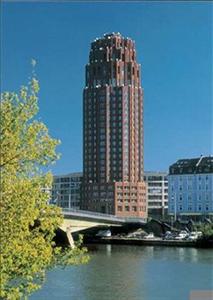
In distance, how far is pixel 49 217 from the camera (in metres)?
4.58

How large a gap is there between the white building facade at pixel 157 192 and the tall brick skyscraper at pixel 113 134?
10.4 metres

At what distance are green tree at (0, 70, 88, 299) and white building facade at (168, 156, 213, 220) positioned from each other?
54.3 metres

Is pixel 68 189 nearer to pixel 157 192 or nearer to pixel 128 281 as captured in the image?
pixel 157 192

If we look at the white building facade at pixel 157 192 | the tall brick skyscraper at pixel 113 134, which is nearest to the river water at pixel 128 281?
the tall brick skyscraper at pixel 113 134

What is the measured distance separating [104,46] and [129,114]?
8.49 metres

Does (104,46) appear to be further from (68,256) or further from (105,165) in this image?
(68,256)

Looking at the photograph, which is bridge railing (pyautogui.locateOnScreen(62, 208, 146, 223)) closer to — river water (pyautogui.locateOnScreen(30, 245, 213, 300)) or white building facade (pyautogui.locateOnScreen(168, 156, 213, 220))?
river water (pyautogui.locateOnScreen(30, 245, 213, 300))

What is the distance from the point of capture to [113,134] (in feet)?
210

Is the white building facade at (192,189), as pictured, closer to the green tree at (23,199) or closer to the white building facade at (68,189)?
the white building facade at (68,189)

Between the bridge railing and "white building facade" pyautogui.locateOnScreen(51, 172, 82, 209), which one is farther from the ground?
"white building facade" pyautogui.locateOnScreen(51, 172, 82, 209)

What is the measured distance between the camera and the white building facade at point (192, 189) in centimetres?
5938

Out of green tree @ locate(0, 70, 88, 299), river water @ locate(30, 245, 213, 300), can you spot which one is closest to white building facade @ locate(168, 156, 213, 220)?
river water @ locate(30, 245, 213, 300)

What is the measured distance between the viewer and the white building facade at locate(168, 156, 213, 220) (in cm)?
5938

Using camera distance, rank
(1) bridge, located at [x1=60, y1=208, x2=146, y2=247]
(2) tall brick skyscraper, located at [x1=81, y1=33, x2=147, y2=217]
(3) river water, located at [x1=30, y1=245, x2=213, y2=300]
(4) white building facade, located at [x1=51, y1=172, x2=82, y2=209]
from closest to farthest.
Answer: (3) river water, located at [x1=30, y1=245, x2=213, y2=300] < (1) bridge, located at [x1=60, y1=208, x2=146, y2=247] < (2) tall brick skyscraper, located at [x1=81, y1=33, x2=147, y2=217] < (4) white building facade, located at [x1=51, y1=172, x2=82, y2=209]
